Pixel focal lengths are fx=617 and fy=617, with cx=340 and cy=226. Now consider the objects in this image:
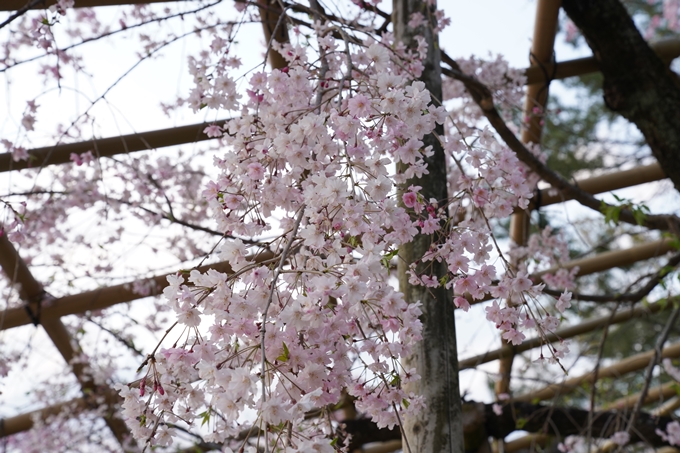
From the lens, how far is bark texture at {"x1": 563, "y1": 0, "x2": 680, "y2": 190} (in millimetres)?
2598

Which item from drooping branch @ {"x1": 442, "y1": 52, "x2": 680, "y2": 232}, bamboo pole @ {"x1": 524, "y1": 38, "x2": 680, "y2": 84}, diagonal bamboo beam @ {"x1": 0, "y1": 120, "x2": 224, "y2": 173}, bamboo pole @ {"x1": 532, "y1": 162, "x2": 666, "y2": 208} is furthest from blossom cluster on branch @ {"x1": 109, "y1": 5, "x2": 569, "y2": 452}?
bamboo pole @ {"x1": 532, "y1": 162, "x2": 666, "y2": 208}

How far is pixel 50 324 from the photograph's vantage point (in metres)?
3.34

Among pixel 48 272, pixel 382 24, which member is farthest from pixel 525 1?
pixel 48 272

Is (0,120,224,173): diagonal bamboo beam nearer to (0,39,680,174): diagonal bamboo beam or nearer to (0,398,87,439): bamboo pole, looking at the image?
(0,39,680,174): diagonal bamboo beam

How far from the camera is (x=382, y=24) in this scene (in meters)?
2.31

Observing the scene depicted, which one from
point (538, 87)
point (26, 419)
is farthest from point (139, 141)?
point (538, 87)

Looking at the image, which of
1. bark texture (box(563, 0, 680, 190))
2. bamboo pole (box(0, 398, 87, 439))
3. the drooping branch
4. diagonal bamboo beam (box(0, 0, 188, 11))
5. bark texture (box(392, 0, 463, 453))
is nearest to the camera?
bark texture (box(392, 0, 463, 453))

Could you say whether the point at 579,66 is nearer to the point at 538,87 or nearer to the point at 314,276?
the point at 538,87

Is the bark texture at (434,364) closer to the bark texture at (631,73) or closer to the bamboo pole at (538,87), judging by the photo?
the bamboo pole at (538,87)

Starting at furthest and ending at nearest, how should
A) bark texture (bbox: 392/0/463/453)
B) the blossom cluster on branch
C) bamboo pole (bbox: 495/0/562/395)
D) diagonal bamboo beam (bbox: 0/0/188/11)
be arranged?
bamboo pole (bbox: 495/0/562/395) < diagonal bamboo beam (bbox: 0/0/188/11) < bark texture (bbox: 392/0/463/453) < the blossom cluster on branch

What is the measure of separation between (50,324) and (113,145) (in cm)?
123

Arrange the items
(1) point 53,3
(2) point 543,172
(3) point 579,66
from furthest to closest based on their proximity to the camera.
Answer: (3) point 579,66, (2) point 543,172, (1) point 53,3

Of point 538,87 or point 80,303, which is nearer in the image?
point 80,303

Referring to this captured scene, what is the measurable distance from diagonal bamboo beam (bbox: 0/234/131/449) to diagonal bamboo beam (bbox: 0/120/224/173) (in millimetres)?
343
